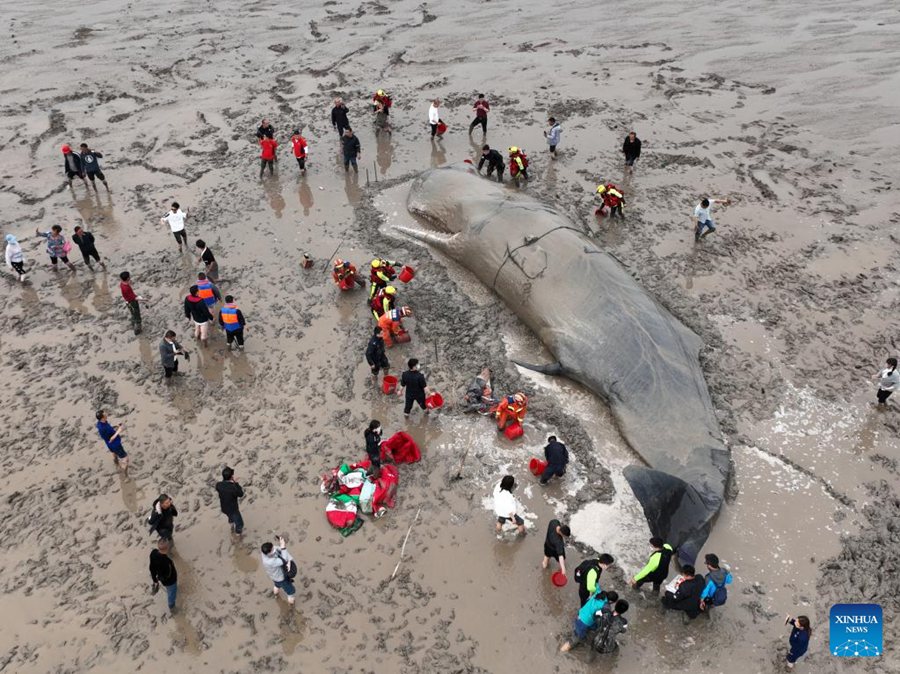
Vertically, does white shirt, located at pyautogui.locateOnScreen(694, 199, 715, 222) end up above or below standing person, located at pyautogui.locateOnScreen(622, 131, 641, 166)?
below

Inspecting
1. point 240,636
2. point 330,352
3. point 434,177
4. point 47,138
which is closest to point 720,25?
point 434,177

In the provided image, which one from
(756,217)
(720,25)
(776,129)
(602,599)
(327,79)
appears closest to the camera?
(602,599)

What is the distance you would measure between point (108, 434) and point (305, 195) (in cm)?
864

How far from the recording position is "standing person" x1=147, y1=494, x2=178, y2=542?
25.6 feet

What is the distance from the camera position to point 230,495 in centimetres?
789

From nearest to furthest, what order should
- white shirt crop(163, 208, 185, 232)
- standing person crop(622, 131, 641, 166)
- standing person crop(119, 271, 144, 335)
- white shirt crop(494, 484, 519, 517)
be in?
white shirt crop(494, 484, 519, 517) → standing person crop(119, 271, 144, 335) → white shirt crop(163, 208, 185, 232) → standing person crop(622, 131, 641, 166)

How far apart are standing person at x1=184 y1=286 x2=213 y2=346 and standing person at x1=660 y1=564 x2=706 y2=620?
865cm

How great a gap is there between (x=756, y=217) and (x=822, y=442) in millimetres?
6832

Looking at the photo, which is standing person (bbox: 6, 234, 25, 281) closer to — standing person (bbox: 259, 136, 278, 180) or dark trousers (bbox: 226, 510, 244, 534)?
standing person (bbox: 259, 136, 278, 180)

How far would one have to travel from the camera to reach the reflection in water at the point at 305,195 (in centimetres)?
1536

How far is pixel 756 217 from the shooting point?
14438 mm


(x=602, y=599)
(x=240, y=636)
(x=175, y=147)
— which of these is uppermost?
(x=175, y=147)

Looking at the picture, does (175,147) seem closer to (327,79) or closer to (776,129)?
(327,79)

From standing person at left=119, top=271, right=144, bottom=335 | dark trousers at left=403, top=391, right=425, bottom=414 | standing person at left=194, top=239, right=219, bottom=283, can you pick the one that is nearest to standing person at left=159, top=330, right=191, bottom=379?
standing person at left=119, top=271, right=144, bottom=335
